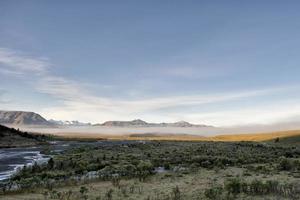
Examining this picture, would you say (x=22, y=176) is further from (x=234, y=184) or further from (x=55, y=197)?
(x=234, y=184)

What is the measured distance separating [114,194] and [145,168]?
14712 millimetres

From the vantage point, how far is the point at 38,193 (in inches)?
1049

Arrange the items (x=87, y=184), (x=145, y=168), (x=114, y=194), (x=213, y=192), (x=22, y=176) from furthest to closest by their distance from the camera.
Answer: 1. (x=145, y=168)
2. (x=22, y=176)
3. (x=87, y=184)
4. (x=114, y=194)
5. (x=213, y=192)

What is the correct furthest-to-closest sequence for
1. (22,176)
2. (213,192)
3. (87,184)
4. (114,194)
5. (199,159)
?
(199,159) → (22,176) → (87,184) → (114,194) → (213,192)

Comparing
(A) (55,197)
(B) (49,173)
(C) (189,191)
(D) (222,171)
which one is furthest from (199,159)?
(A) (55,197)

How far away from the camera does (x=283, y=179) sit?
31500 mm

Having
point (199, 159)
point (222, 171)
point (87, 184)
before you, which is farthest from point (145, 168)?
point (199, 159)

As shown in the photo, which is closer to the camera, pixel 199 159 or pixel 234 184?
pixel 234 184

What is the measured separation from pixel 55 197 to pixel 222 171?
62.2 ft

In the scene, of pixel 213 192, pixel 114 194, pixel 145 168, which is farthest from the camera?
pixel 145 168

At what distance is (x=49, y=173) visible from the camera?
38719 millimetres

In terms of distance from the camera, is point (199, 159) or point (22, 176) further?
point (199, 159)

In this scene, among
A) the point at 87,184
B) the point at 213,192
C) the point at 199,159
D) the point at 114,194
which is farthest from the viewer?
the point at 199,159

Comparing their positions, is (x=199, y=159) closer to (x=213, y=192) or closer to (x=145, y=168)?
(x=145, y=168)
